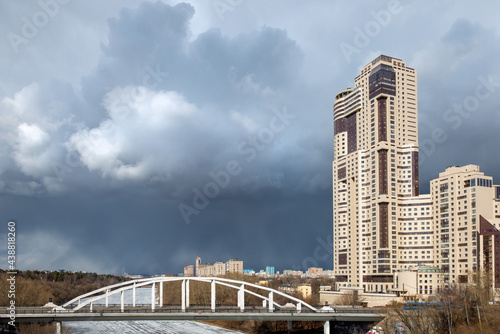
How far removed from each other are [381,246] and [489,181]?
2541 centimetres

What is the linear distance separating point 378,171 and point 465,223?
21.3 meters

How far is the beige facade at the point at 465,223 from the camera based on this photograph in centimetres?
8681

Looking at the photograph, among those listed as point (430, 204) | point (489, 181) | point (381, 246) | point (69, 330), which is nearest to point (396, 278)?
point (381, 246)

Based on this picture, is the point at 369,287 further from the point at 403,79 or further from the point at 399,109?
the point at 403,79

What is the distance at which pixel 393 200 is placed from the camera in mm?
104375

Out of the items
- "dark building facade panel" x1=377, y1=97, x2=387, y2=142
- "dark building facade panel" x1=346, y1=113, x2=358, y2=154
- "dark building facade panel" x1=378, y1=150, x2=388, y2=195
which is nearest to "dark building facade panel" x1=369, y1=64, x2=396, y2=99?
"dark building facade panel" x1=377, y1=97, x2=387, y2=142

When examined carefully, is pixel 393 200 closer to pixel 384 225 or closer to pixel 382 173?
pixel 384 225

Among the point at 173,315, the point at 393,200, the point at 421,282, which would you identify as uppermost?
the point at 393,200

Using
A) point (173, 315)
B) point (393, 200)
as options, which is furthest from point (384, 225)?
point (173, 315)

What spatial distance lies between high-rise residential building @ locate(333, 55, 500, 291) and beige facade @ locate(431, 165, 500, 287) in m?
0.19

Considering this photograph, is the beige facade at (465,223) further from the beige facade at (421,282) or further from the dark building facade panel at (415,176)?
the dark building facade panel at (415,176)

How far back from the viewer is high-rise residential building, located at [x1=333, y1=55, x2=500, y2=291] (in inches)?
3639

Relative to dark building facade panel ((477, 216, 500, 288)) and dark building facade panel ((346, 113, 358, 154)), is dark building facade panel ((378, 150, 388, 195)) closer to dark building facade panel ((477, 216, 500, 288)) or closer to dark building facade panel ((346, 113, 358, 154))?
dark building facade panel ((346, 113, 358, 154))

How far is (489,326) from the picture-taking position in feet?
154
